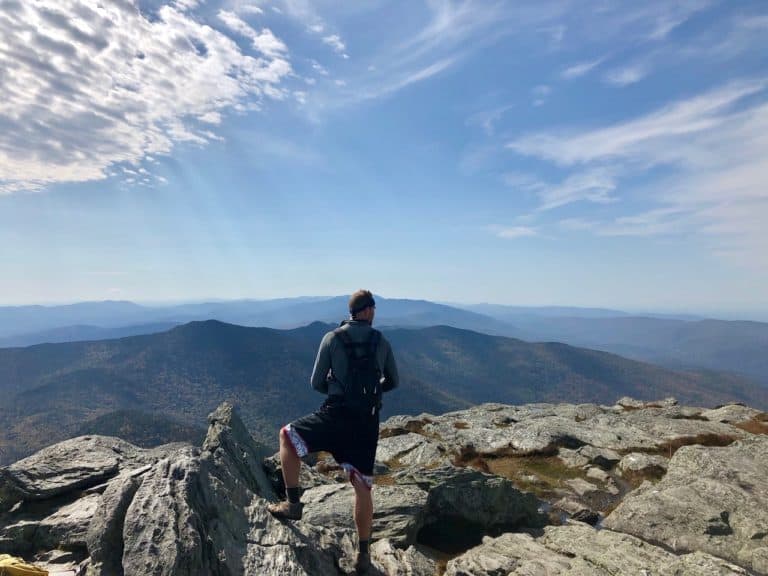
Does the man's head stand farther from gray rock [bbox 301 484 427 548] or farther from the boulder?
gray rock [bbox 301 484 427 548]

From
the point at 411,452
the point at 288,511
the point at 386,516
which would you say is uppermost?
the point at 288,511

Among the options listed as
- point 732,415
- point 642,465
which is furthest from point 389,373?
point 732,415

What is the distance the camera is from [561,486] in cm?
2436

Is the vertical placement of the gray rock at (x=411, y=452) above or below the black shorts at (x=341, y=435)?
below

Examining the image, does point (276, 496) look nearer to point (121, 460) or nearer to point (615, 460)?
point (121, 460)

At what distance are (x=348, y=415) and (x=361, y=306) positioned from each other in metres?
2.66

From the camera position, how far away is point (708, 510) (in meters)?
16.3

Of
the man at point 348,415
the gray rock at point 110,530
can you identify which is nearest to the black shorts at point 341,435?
the man at point 348,415

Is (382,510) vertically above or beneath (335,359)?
beneath

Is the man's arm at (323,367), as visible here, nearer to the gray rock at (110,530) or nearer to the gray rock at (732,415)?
the gray rock at (110,530)

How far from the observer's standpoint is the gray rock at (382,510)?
46.1ft

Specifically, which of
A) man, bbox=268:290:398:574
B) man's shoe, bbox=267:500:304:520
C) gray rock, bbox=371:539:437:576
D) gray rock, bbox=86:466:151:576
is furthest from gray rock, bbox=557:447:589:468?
gray rock, bbox=86:466:151:576

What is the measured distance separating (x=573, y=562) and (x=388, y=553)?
5.19 m

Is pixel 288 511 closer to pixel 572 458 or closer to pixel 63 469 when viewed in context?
pixel 63 469
